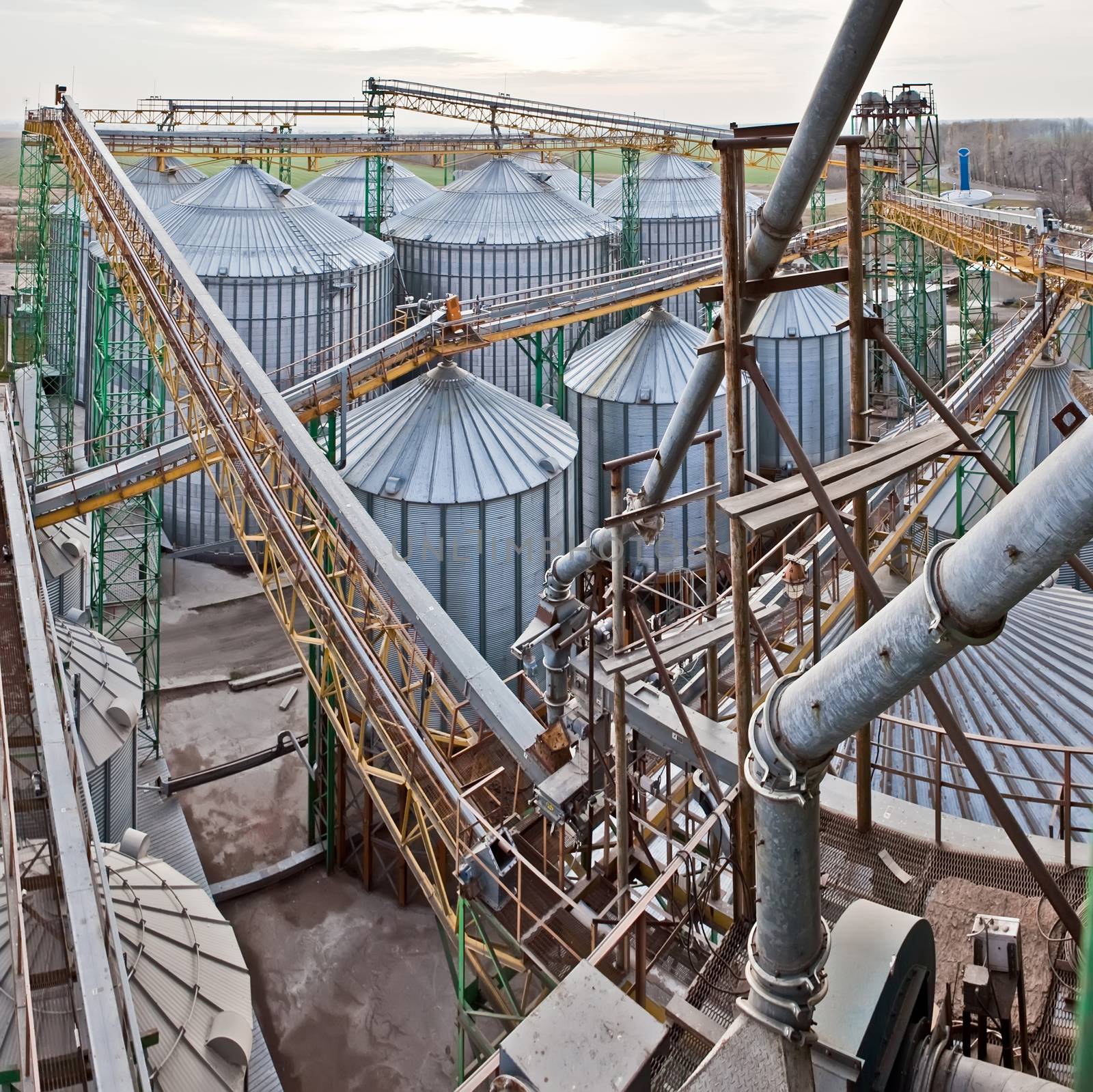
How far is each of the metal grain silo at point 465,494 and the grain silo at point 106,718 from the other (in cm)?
601

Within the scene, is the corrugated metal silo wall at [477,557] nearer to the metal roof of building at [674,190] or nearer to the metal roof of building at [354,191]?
the metal roof of building at [674,190]

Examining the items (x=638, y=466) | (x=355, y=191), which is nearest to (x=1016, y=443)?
(x=638, y=466)

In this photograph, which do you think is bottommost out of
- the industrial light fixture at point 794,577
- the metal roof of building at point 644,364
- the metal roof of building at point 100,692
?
the metal roof of building at point 100,692

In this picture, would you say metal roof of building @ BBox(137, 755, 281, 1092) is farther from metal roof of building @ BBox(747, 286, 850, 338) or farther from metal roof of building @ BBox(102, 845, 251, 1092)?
metal roof of building @ BBox(747, 286, 850, 338)

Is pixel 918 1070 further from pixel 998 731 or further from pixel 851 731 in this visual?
pixel 998 731

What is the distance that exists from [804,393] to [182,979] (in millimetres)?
26306

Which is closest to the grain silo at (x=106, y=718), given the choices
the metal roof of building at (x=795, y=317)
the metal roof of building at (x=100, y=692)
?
the metal roof of building at (x=100, y=692)

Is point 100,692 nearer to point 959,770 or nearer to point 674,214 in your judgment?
point 959,770

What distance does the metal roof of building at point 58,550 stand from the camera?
76.6 ft

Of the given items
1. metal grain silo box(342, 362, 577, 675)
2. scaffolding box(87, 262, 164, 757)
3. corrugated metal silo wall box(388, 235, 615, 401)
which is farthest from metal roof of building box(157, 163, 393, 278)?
metal grain silo box(342, 362, 577, 675)

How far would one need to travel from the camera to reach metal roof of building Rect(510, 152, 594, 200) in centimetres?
3962

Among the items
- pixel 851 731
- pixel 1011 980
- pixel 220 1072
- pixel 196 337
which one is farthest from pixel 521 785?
pixel 196 337

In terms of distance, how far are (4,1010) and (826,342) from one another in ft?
95.5

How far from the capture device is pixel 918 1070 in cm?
689
